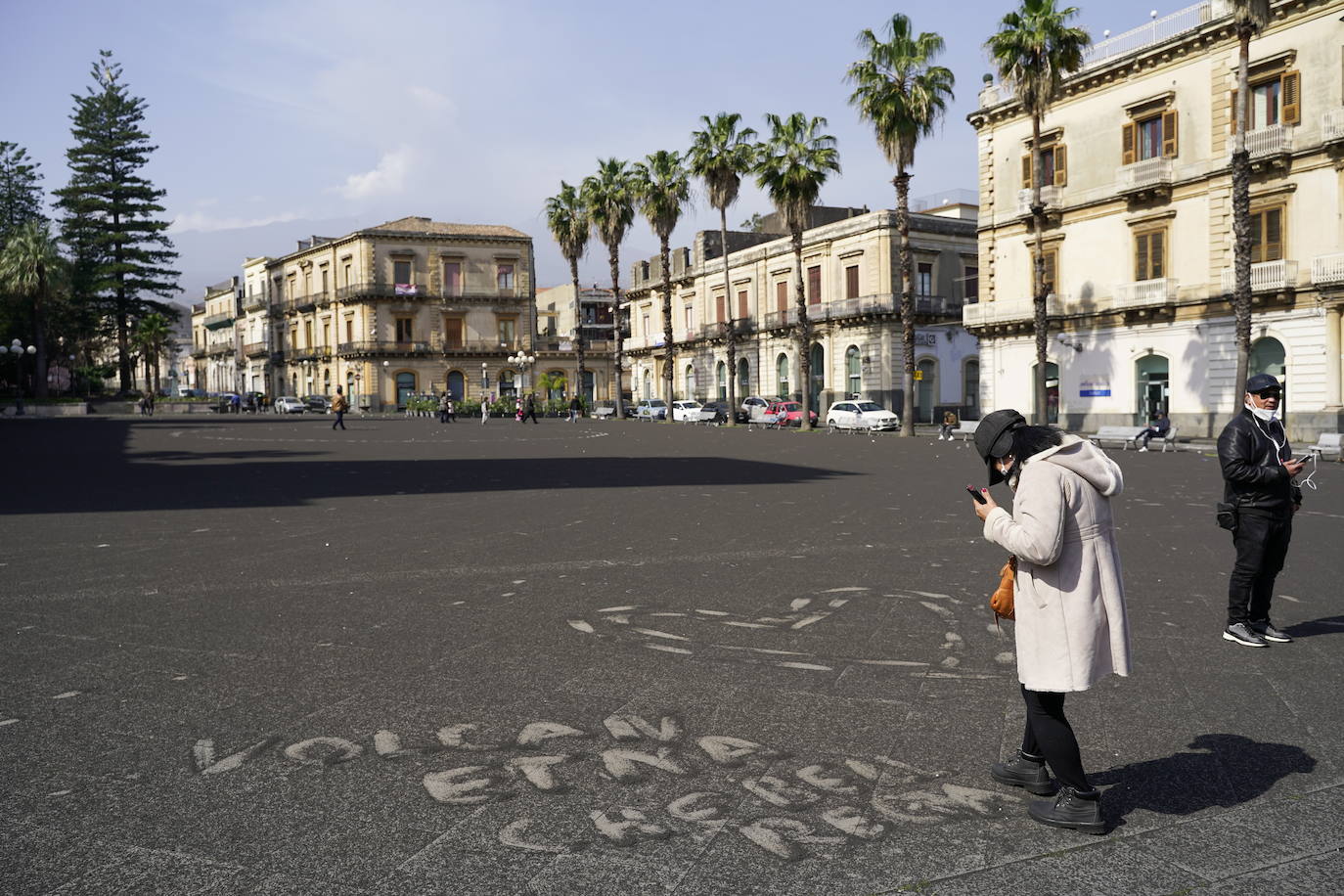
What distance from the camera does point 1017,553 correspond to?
12.1 feet

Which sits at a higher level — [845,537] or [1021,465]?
[1021,465]

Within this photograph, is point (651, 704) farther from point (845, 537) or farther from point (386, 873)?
point (845, 537)

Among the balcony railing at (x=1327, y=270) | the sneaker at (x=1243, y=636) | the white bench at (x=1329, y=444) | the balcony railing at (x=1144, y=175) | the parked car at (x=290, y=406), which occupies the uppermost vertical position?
the balcony railing at (x=1144, y=175)

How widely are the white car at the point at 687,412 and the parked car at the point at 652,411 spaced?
6.11 feet

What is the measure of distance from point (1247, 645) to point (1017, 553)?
366 cm

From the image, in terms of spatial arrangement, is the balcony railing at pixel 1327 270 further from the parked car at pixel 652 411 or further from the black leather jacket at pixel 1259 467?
the parked car at pixel 652 411

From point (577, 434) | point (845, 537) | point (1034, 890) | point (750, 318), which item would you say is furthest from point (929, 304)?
point (1034, 890)

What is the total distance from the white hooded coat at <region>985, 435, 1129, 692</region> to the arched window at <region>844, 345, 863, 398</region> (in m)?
51.7

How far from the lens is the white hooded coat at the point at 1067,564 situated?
3.62 metres

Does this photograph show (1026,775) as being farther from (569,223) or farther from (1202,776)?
(569,223)

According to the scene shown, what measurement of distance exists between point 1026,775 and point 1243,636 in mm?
3132

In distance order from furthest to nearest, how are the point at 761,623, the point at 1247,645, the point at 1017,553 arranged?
the point at 761,623
the point at 1247,645
the point at 1017,553

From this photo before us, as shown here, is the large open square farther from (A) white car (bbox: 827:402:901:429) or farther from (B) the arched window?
(B) the arched window

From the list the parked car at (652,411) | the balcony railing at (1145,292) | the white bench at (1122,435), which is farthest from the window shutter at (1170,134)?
the parked car at (652,411)
